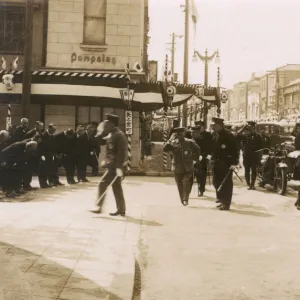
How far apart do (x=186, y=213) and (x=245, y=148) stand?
16.4 ft

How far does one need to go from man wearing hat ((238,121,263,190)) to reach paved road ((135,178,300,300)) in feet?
9.52

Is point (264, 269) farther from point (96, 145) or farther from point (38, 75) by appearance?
point (38, 75)

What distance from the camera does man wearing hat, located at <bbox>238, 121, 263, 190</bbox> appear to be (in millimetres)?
14430

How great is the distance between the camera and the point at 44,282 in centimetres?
501

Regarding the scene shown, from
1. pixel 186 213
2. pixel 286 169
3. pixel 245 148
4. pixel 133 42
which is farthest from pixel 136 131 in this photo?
pixel 186 213

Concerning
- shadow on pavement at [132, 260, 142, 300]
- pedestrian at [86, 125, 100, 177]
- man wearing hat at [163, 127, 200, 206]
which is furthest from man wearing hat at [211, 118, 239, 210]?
pedestrian at [86, 125, 100, 177]

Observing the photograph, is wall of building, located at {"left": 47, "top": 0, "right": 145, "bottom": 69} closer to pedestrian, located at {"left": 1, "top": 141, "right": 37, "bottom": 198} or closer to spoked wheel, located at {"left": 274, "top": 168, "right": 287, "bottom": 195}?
spoked wheel, located at {"left": 274, "top": 168, "right": 287, "bottom": 195}

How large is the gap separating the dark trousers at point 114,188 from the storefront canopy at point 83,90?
9.56 m

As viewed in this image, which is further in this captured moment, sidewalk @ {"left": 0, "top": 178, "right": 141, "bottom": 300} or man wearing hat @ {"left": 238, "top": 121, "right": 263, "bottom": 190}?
man wearing hat @ {"left": 238, "top": 121, "right": 263, "bottom": 190}

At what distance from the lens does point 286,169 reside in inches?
520

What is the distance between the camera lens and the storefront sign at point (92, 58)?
19766 millimetres

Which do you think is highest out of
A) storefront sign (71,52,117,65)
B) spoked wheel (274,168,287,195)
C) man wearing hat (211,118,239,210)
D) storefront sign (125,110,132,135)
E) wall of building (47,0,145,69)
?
wall of building (47,0,145,69)

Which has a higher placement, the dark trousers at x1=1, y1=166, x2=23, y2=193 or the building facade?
the building facade

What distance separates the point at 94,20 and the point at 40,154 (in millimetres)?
7813
